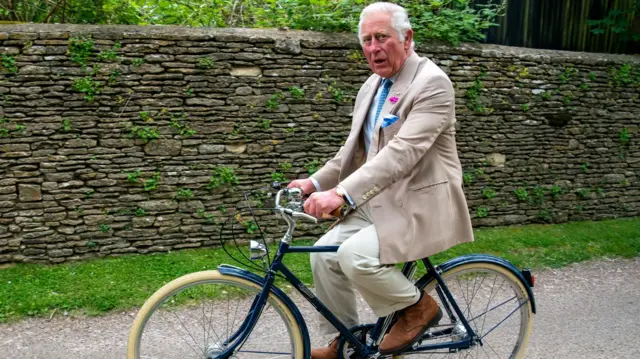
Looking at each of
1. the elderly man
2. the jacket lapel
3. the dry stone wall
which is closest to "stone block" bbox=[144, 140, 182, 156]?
the dry stone wall

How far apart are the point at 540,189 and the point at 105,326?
17.4 feet

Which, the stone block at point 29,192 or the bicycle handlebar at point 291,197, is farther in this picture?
the stone block at point 29,192

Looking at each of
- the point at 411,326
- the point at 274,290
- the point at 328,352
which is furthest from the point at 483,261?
the point at 274,290

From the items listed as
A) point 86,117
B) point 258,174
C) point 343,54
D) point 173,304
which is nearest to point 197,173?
point 258,174

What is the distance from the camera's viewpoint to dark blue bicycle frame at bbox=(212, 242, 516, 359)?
2.99 meters

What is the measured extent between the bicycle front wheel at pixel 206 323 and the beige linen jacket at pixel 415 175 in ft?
2.10

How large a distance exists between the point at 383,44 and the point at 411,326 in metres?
1.41

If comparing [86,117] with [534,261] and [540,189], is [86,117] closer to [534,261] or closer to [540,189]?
[534,261]

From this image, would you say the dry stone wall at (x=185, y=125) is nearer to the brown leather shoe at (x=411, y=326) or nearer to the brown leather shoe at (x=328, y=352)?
the brown leather shoe at (x=328, y=352)

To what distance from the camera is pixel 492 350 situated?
3.92m

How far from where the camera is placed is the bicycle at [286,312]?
2.98m

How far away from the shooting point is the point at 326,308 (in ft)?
10.4

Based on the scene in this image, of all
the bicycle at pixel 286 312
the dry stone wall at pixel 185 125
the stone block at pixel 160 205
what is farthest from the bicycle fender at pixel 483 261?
the stone block at pixel 160 205

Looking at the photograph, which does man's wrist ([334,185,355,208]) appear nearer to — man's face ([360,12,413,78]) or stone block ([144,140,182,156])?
man's face ([360,12,413,78])
